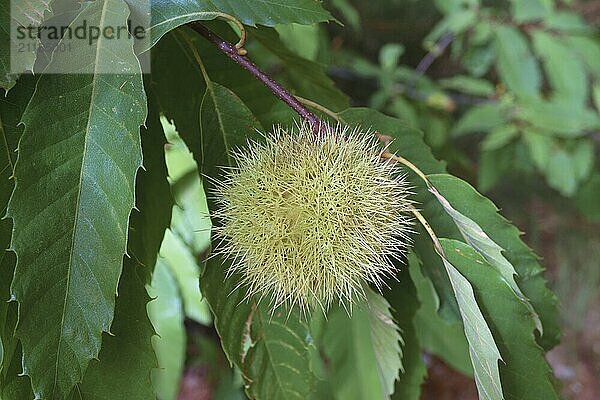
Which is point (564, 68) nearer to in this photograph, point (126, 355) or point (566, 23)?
point (566, 23)

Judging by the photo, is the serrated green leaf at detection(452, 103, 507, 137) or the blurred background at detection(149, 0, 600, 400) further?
the serrated green leaf at detection(452, 103, 507, 137)

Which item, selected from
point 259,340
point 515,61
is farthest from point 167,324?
point 515,61

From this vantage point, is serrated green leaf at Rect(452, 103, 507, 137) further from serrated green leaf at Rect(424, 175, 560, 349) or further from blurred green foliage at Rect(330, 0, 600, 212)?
serrated green leaf at Rect(424, 175, 560, 349)

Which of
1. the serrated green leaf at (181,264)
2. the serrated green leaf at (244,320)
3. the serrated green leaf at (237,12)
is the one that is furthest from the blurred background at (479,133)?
the serrated green leaf at (237,12)

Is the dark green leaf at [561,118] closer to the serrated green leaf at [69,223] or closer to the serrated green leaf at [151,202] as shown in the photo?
the serrated green leaf at [151,202]

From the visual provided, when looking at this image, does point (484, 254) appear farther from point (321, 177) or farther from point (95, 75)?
point (95, 75)

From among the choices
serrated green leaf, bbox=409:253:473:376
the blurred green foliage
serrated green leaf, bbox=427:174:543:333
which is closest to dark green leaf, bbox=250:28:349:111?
serrated green leaf, bbox=427:174:543:333
